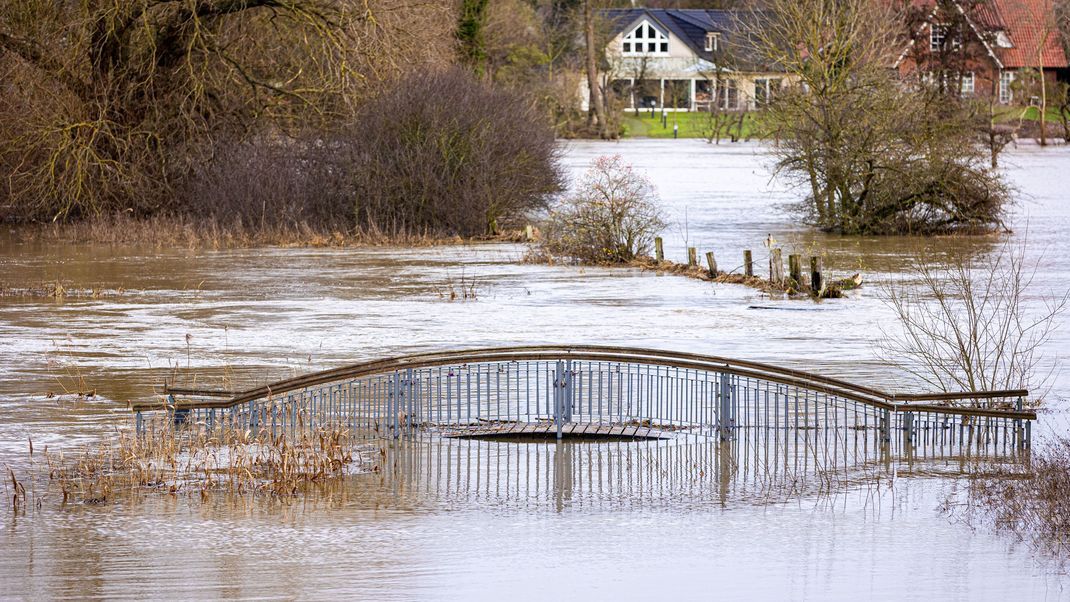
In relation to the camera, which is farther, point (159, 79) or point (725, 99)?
point (725, 99)

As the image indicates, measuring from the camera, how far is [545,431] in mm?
15320

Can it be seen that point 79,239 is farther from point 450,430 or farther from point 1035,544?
point 1035,544

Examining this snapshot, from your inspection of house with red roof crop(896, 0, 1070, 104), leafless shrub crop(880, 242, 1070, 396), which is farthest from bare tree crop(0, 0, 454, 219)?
house with red roof crop(896, 0, 1070, 104)

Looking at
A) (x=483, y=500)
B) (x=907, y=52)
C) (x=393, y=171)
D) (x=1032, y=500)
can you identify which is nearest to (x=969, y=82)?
(x=907, y=52)

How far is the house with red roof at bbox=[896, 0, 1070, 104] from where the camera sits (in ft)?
299

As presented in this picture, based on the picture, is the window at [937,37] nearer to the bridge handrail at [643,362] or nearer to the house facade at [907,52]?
the house facade at [907,52]

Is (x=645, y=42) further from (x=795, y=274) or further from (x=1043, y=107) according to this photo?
(x=795, y=274)

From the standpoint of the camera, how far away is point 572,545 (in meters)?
11.6

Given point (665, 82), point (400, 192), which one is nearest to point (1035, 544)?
point (400, 192)

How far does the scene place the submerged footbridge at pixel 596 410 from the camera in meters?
14.3

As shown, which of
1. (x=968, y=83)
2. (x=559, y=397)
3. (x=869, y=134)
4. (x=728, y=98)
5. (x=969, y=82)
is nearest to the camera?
(x=559, y=397)

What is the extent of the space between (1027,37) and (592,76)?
28.6 m

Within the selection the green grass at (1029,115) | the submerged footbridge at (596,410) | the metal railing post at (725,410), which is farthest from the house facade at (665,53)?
the metal railing post at (725,410)

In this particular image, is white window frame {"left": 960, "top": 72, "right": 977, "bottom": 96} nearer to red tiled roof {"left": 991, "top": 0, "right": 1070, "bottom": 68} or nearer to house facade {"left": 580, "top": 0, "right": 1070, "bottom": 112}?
house facade {"left": 580, "top": 0, "right": 1070, "bottom": 112}
